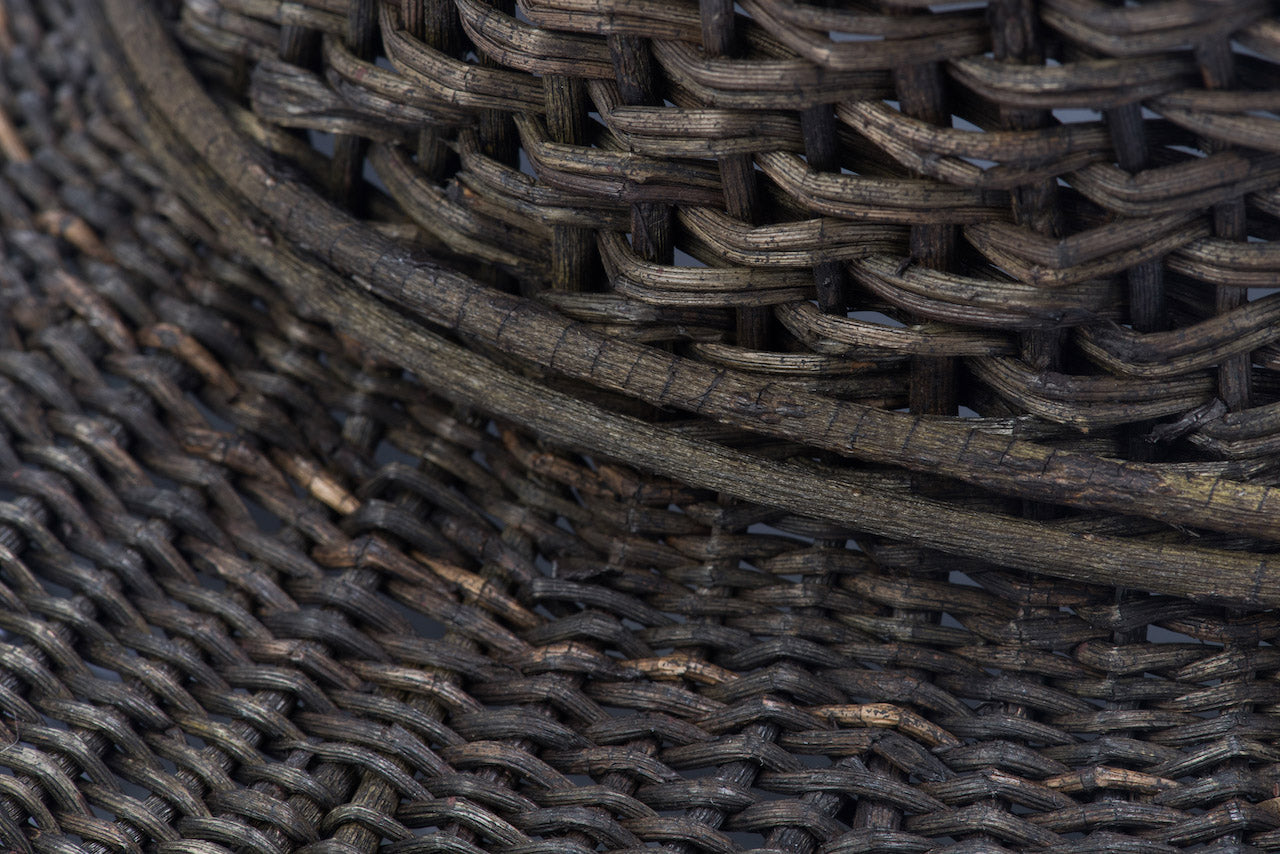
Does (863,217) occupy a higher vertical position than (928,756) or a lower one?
higher

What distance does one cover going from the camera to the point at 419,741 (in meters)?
0.49

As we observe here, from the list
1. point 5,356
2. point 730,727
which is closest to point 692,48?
point 730,727

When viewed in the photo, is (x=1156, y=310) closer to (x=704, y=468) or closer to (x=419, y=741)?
(x=704, y=468)

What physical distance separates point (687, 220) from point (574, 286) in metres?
0.07

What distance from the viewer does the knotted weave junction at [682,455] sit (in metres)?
0.43

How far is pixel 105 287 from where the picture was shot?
613 millimetres

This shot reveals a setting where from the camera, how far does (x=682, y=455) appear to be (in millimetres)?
507

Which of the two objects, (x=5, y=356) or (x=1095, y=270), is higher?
(x=1095, y=270)

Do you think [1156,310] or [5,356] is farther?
[5,356]

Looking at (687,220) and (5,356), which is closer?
(687,220)

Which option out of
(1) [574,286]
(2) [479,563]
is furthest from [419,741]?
(1) [574,286]

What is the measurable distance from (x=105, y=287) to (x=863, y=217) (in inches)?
16.5

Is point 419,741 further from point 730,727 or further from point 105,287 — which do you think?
point 105,287

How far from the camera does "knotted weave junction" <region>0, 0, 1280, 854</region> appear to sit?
430mm
